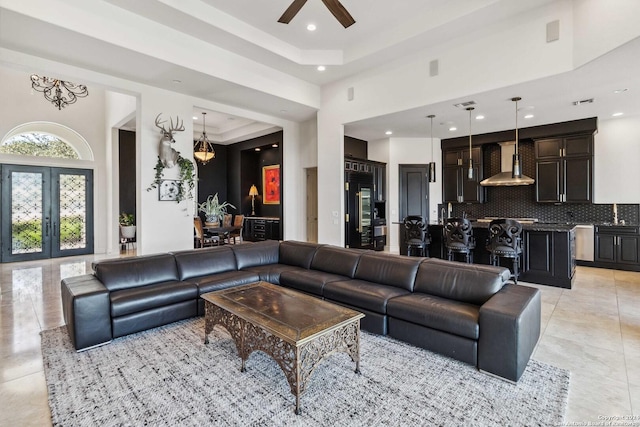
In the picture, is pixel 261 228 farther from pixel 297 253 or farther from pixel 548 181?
pixel 548 181

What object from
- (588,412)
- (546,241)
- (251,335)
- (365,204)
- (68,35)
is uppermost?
(68,35)

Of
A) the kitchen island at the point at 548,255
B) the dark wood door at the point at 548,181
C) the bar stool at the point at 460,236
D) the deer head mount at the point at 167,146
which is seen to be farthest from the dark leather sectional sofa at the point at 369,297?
the dark wood door at the point at 548,181

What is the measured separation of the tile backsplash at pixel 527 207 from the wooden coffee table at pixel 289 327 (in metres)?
7.12

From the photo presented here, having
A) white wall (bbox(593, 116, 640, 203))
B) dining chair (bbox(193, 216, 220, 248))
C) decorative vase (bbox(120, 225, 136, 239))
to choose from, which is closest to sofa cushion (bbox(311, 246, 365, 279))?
dining chair (bbox(193, 216, 220, 248))

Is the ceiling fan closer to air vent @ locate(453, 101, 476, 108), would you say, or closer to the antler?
air vent @ locate(453, 101, 476, 108)

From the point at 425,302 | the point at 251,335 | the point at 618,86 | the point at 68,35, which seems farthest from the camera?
the point at 618,86

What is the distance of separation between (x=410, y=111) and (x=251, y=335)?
Answer: 16.8 feet

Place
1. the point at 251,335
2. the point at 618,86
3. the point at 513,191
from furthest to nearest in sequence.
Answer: the point at 513,191 → the point at 618,86 → the point at 251,335

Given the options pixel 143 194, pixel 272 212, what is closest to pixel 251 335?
pixel 143 194

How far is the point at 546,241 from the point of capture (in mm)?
5172

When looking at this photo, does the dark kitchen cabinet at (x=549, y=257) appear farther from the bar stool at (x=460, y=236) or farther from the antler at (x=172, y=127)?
the antler at (x=172, y=127)

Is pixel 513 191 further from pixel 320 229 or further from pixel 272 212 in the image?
pixel 272 212

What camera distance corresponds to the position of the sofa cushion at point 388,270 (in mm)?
3553

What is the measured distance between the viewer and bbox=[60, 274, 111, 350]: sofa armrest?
290cm
